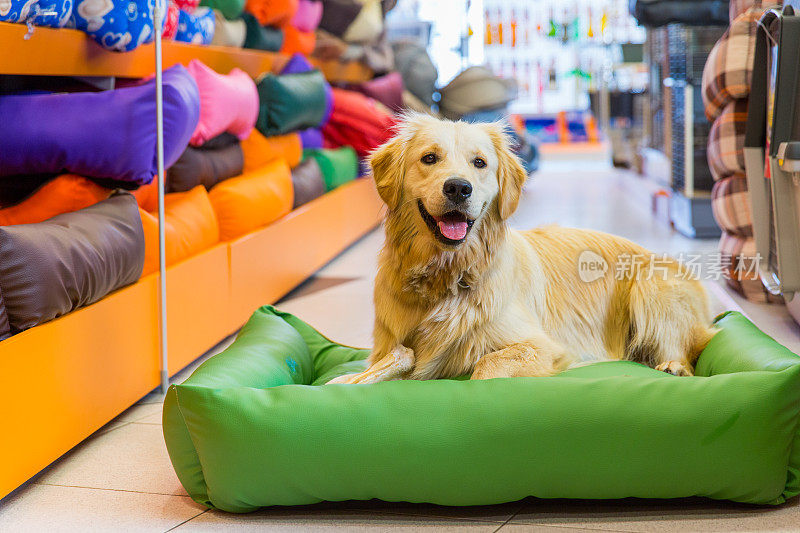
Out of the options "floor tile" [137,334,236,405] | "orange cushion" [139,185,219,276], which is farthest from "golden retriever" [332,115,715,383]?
"orange cushion" [139,185,219,276]

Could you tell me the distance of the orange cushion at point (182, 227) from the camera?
267cm

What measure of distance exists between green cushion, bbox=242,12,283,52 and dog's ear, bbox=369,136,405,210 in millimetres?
2441

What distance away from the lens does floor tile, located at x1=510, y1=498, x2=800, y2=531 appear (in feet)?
5.51

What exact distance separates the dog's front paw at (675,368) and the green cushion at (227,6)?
8.18 feet

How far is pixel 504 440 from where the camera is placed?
1700 mm

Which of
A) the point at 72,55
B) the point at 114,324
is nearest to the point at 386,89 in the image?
the point at 72,55

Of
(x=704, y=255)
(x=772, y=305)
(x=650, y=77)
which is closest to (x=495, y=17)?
(x=650, y=77)

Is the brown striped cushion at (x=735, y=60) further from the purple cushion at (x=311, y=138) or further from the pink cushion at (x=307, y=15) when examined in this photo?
the pink cushion at (x=307, y=15)

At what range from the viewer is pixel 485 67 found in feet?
27.4

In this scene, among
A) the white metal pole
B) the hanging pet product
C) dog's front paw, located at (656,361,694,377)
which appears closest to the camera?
dog's front paw, located at (656,361,694,377)

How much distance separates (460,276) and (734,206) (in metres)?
2.09

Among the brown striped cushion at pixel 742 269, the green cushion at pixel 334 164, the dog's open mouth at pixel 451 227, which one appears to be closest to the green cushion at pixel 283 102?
the green cushion at pixel 334 164

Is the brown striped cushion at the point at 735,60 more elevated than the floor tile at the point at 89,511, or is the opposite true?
the brown striped cushion at the point at 735,60

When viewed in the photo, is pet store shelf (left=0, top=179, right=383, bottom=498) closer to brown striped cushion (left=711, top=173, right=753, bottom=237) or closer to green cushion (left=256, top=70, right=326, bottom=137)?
green cushion (left=256, top=70, right=326, bottom=137)
